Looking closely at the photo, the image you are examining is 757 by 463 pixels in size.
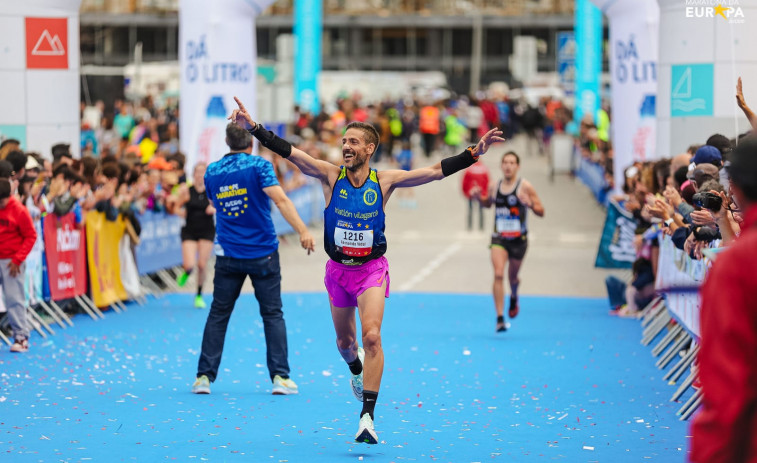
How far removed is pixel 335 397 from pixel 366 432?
203 centimetres

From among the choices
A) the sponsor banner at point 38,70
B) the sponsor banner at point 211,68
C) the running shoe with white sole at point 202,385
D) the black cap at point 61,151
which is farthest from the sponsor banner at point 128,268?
the running shoe with white sole at point 202,385

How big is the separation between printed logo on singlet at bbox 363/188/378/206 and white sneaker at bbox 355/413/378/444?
1306mm

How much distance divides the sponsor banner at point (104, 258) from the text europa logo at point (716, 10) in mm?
6979

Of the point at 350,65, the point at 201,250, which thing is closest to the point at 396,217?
the point at 201,250

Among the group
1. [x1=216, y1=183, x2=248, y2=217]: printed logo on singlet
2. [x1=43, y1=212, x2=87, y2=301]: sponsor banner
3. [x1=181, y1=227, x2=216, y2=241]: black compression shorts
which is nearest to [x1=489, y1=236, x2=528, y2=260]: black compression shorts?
[x1=181, y1=227, x2=216, y2=241]: black compression shorts

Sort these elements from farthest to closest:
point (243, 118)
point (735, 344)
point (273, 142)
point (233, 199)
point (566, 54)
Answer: point (566, 54) → point (233, 199) → point (243, 118) → point (273, 142) → point (735, 344)

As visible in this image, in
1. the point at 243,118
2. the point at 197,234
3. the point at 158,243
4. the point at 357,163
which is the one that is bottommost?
the point at 158,243

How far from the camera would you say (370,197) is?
310 inches

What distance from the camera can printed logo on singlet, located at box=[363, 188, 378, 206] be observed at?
25.8 ft

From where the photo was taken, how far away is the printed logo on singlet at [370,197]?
7867 millimetres

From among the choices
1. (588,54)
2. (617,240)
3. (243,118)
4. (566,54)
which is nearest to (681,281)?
(243,118)

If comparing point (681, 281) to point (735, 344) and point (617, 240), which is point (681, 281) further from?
point (735, 344)

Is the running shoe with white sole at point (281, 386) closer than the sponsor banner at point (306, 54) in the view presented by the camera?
Yes

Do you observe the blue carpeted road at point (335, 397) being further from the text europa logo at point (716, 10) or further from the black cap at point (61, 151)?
the text europa logo at point (716, 10)
